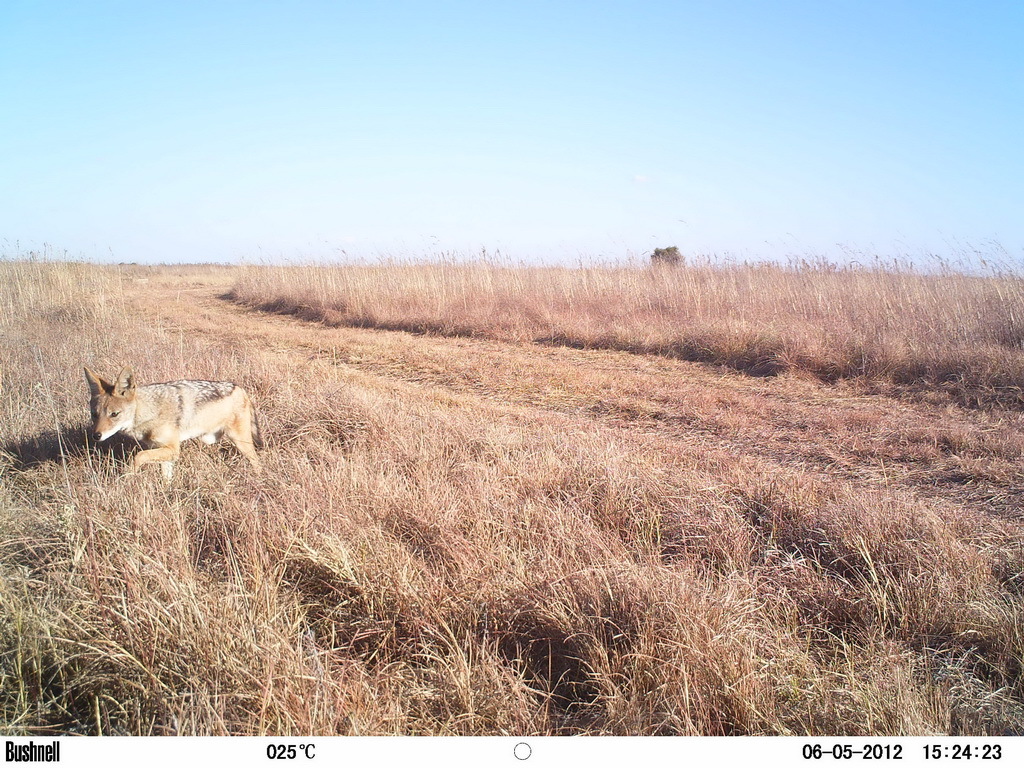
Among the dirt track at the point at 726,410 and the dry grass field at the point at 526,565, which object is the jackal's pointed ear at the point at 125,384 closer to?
the dry grass field at the point at 526,565

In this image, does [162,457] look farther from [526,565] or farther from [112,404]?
[526,565]

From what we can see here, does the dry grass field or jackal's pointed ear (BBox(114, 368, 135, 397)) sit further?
jackal's pointed ear (BBox(114, 368, 135, 397))

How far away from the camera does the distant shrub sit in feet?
47.1

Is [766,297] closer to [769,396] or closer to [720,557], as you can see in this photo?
[769,396]

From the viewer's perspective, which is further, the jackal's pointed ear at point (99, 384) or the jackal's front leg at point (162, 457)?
the jackal's pointed ear at point (99, 384)

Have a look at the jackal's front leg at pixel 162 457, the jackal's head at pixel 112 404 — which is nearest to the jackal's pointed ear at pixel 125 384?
the jackal's head at pixel 112 404

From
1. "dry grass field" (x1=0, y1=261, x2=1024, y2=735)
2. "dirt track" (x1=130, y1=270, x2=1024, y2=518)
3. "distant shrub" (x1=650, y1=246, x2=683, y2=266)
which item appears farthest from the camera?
"distant shrub" (x1=650, y1=246, x2=683, y2=266)

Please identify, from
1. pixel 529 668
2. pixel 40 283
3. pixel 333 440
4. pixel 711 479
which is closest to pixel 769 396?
pixel 711 479

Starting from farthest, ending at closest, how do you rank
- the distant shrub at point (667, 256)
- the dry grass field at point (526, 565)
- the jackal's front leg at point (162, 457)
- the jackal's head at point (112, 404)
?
the distant shrub at point (667, 256) < the jackal's head at point (112, 404) < the jackal's front leg at point (162, 457) < the dry grass field at point (526, 565)

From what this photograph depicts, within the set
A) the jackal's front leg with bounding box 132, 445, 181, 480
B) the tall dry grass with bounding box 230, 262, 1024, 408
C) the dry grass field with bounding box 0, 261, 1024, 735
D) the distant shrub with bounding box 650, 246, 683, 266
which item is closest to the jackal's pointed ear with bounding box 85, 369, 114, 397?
the dry grass field with bounding box 0, 261, 1024, 735

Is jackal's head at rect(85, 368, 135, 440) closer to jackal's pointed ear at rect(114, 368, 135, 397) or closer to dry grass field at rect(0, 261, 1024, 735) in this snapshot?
jackal's pointed ear at rect(114, 368, 135, 397)

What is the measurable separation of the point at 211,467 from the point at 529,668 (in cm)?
267

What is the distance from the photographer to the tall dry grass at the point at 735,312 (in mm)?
6738

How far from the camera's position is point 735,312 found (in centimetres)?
955
